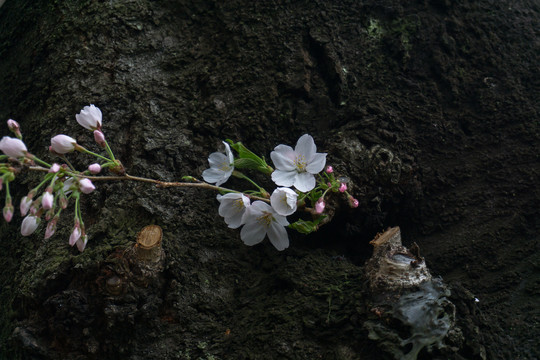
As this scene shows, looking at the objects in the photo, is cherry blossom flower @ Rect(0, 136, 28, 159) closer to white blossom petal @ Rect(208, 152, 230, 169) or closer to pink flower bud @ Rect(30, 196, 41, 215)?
pink flower bud @ Rect(30, 196, 41, 215)

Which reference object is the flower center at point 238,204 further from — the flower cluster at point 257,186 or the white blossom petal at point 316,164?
the white blossom petal at point 316,164

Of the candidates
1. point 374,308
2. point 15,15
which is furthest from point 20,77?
point 374,308

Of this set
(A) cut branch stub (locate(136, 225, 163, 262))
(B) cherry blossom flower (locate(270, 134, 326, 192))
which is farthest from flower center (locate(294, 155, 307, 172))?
(A) cut branch stub (locate(136, 225, 163, 262))

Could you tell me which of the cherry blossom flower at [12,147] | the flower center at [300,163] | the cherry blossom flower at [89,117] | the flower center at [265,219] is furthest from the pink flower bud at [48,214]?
the flower center at [300,163]

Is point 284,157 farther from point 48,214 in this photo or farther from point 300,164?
point 48,214

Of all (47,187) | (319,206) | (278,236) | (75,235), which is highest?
(47,187)

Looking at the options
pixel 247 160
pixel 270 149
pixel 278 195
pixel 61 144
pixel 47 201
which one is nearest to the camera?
pixel 47 201


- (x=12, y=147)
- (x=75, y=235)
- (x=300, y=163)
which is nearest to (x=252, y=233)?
(x=300, y=163)

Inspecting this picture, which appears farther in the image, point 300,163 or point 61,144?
point 300,163
